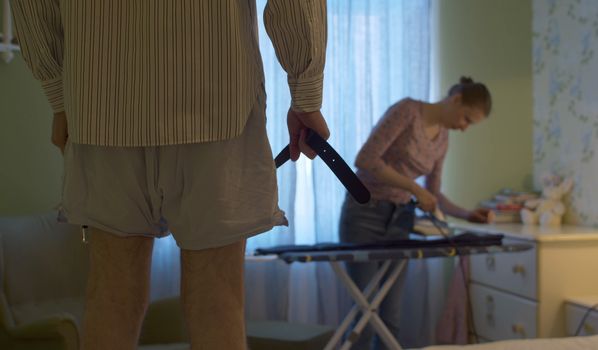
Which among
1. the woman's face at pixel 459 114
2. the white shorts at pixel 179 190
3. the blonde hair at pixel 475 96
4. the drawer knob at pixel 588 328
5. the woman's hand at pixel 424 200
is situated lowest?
the drawer knob at pixel 588 328

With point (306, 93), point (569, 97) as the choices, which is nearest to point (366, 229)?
point (569, 97)

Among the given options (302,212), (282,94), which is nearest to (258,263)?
(302,212)

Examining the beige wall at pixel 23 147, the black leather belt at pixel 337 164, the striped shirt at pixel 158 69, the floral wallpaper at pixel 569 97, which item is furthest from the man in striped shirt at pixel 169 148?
the floral wallpaper at pixel 569 97

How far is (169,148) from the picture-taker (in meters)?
1.00

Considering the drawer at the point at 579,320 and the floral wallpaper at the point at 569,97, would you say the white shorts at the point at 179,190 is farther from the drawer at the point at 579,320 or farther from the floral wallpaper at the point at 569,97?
the floral wallpaper at the point at 569,97

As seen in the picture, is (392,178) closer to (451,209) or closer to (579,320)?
(451,209)

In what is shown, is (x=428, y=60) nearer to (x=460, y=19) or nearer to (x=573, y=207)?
(x=460, y=19)

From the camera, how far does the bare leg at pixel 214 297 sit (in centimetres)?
99

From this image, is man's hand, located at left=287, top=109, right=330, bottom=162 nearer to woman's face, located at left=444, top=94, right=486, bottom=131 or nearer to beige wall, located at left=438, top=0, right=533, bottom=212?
woman's face, located at left=444, top=94, right=486, bottom=131

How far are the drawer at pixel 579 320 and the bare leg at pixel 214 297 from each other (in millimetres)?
2148

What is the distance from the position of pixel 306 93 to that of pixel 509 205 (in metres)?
2.84

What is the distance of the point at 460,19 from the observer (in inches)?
152

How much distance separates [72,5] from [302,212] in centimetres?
260

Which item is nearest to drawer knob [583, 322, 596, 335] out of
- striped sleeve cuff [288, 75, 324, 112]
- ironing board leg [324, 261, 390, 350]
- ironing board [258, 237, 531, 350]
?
ironing board [258, 237, 531, 350]
